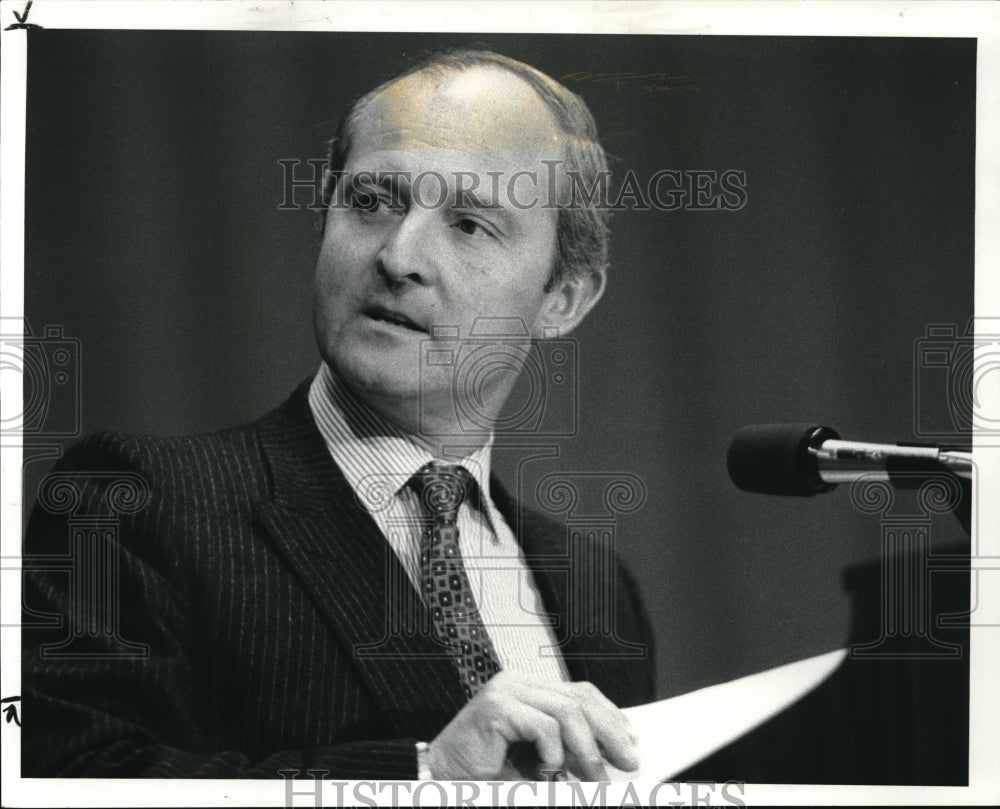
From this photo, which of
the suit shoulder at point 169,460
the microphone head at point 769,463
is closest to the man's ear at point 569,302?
the microphone head at point 769,463

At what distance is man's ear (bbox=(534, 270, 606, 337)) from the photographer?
8.71 feet

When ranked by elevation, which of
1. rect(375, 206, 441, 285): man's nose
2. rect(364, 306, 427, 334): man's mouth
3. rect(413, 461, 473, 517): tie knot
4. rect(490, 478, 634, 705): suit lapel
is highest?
rect(375, 206, 441, 285): man's nose

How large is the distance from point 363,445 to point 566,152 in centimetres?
74

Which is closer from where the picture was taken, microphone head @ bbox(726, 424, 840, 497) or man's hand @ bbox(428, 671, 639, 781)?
man's hand @ bbox(428, 671, 639, 781)

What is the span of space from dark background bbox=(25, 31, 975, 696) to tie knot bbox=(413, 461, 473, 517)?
0.11m

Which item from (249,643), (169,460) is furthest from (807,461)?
(169,460)

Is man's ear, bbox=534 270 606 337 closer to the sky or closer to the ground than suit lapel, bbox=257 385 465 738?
closer to the sky

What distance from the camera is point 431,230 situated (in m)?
2.60

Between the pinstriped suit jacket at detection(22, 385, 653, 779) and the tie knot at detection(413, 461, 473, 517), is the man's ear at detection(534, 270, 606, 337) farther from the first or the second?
the pinstriped suit jacket at detection(22, 385, 653, 779)

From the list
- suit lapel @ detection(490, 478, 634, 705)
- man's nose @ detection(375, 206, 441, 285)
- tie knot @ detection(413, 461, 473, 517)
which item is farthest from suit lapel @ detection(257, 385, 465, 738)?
man's nose @ detection(375, 206, 441, 285)

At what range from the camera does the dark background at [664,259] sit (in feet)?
8.72

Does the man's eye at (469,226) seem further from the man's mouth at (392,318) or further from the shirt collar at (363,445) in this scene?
the shirt collar at (363,445)

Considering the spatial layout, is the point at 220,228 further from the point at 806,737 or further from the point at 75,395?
the point at 806,737

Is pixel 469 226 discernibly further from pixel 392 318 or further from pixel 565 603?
pixel 565 603
